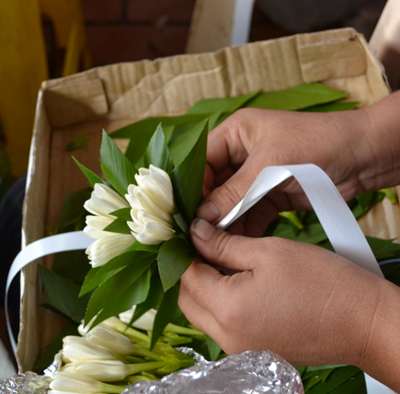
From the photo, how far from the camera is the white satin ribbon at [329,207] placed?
48 cm

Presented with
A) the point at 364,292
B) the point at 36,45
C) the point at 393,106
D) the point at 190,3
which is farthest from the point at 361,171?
the point at 190,3

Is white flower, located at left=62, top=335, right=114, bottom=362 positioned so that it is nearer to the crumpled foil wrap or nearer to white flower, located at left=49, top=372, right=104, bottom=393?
white flower, located at left=49, top=372, right=104, bottom=393

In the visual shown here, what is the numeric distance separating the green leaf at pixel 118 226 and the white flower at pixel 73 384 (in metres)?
0.12

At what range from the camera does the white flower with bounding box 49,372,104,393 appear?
0.52 metres

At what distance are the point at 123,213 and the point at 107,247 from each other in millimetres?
30

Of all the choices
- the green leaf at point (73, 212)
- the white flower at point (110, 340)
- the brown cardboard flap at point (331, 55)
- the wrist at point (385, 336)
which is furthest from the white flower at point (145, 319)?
the brown cardboard flap at point (331, 55)

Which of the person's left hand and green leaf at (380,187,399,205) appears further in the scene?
green leaf at (380,187,399,205)

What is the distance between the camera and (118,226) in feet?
1.65

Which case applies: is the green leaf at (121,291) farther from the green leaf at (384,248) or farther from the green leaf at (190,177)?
the green leaf at (384,248)

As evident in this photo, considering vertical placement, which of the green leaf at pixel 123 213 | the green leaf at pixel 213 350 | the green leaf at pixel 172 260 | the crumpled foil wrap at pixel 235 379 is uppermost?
the green leaf at pixel 123 213

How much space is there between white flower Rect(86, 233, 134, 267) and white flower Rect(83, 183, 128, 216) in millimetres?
19

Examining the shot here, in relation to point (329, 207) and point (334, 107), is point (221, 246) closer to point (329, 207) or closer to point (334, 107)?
point (329, 207)

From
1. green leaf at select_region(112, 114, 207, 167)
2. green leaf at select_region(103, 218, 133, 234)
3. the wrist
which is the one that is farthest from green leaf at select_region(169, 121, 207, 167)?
the wrist

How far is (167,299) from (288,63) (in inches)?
14.3
